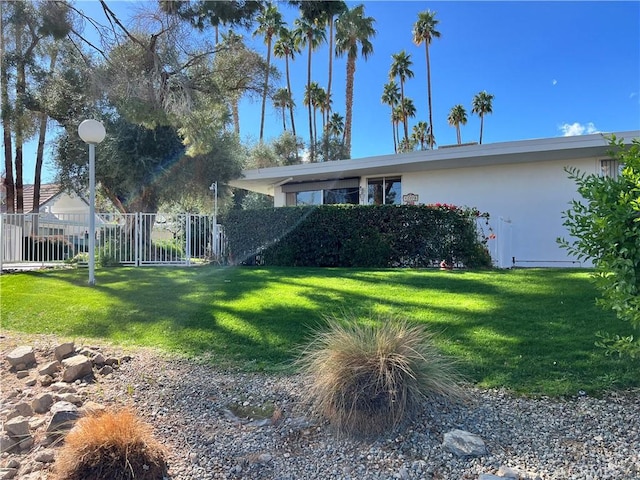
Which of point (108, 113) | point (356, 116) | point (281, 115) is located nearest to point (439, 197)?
point (108, 113)

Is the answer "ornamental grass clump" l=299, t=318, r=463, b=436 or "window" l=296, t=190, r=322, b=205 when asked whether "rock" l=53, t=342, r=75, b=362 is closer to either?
"ornamental grass clump" l=299, t=318, r=463, b=436

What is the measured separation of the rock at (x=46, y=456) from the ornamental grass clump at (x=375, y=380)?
181 centimetres

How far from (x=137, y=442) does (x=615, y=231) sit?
132 inches

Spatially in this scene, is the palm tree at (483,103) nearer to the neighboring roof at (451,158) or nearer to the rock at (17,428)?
the neighboring roof at (451,158)

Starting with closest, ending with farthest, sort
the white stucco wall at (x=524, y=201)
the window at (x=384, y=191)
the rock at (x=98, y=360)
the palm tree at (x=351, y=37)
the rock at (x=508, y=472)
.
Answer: the rock at (x=508, y=472) < the rock at (x=98, y=360) < the white stucco wall at (x=524, y=201) < the window at (x=384, y=191) < the palm tree at (x=351, y=37)

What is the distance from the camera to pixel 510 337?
4465 millimetres

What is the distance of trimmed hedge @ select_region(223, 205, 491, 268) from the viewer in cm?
1030

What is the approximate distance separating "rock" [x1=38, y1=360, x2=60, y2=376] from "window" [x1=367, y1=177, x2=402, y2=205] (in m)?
11.3

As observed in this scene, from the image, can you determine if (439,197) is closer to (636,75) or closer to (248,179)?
(636,75)

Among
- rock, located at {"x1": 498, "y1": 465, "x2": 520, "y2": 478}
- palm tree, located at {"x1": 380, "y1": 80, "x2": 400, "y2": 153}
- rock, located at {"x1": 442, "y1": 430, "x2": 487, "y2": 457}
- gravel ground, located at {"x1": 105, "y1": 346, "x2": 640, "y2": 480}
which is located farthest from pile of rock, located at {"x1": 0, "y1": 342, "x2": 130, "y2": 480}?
palm tree, located at {"x1": 380, "y1": 80, "x2": 400, "y2": 153}

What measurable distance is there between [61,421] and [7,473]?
431 millimetres

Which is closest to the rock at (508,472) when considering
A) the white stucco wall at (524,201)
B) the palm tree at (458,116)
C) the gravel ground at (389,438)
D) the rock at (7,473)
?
the gravel ground at (389,438)

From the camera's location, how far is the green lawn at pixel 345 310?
382cm

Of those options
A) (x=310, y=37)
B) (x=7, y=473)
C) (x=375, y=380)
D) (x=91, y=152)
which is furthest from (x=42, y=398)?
(x=310, y=37)
